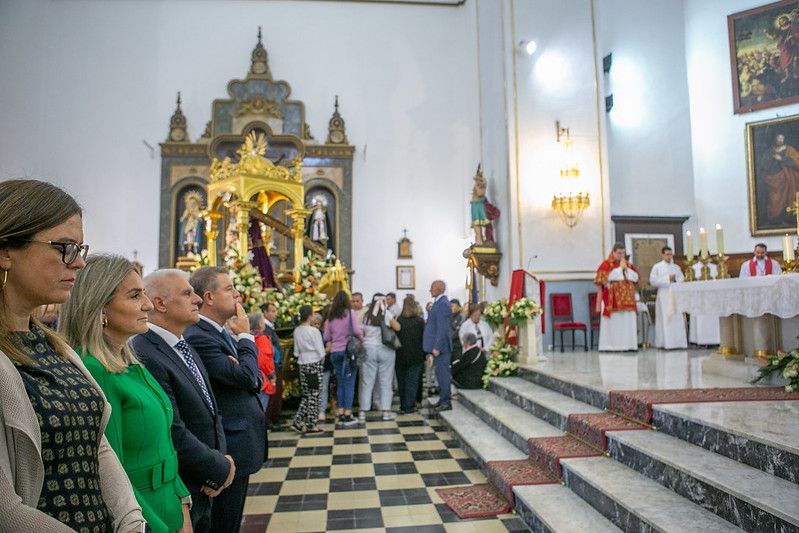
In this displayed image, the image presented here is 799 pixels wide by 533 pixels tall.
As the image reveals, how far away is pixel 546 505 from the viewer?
3.34m

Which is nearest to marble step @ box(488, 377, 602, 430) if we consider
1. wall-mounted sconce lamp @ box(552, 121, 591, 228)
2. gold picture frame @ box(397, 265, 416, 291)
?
wall-mounted sconce lamp @ box(552, 121, 591, 228)

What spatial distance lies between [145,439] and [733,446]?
119 inches

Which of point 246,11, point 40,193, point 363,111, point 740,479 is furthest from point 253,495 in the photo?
point 246,11

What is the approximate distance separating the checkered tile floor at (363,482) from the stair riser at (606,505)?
445 mm

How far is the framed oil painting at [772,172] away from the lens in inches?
408

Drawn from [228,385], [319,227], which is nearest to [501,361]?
[228,385]

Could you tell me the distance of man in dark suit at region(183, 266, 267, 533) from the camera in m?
2.39

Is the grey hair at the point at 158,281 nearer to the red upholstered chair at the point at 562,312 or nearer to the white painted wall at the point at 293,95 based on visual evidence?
the red upholstered chair at the point at 562,312

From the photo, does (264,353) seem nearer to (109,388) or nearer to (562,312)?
(109,388)

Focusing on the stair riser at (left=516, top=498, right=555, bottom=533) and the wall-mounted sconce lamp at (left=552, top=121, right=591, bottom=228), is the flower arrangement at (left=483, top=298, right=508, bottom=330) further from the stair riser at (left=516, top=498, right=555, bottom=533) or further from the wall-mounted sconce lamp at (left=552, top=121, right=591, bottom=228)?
the stair riser at (left=516, top=498, right=555, bottom=533)

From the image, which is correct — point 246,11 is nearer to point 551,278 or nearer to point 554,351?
point 551,278

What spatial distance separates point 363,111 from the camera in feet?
44.5

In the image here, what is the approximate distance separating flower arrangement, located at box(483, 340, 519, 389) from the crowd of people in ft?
15.8

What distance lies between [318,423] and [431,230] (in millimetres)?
7459
